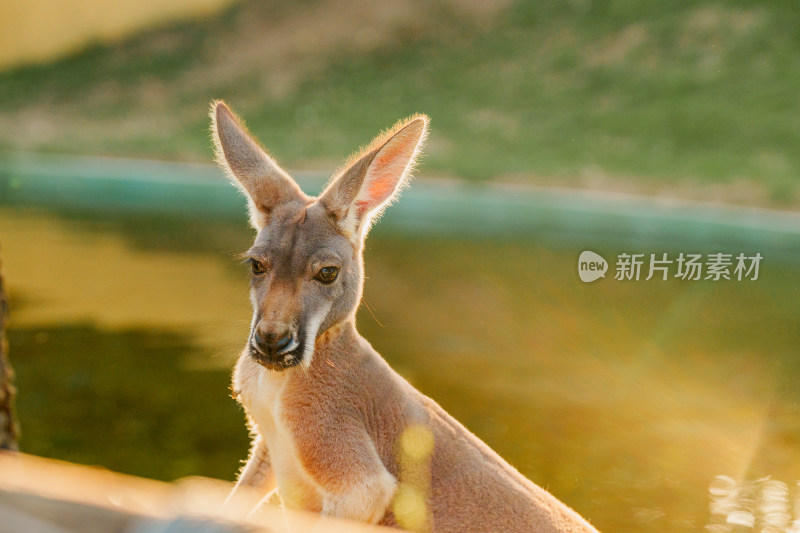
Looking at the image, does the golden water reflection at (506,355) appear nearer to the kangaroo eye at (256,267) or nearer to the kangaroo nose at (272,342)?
the kangaroo eye at (256,267)

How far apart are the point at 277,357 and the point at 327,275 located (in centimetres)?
33

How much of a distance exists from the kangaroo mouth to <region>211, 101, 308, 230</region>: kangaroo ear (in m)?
0.55

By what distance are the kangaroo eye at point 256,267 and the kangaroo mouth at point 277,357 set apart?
27 cm

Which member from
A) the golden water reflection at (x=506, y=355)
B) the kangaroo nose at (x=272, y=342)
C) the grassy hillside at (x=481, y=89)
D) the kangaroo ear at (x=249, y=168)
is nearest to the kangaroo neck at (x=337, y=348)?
the kangaroo nose at (x=272, y=342)

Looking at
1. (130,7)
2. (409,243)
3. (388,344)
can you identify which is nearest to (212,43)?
(130,7)

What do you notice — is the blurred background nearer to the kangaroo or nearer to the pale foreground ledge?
the kangaroo

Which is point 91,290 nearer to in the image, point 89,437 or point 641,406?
point 89,437

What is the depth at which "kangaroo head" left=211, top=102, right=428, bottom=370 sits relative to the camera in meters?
2.73

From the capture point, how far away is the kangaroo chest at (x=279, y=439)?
9.21ft

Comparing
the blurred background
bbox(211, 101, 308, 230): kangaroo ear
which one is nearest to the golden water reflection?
the blurred background

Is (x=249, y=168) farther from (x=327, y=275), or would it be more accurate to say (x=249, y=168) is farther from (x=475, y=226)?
(x=475, y=226)

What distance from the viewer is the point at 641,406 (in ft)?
28.3

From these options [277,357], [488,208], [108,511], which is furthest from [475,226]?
[108,511]

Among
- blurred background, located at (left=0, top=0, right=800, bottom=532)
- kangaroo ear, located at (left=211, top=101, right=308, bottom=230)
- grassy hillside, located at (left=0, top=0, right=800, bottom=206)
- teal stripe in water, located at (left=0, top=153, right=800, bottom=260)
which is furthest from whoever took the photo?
grassy hillside, located at (left=0, top=0, right=800, bottom=206)
